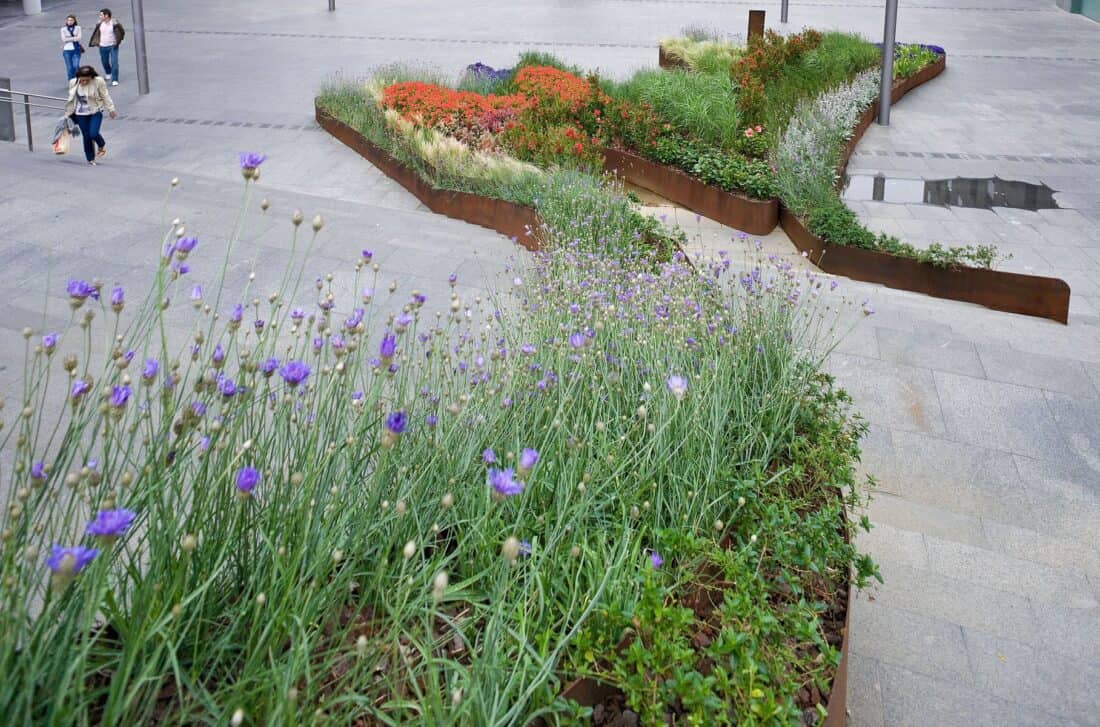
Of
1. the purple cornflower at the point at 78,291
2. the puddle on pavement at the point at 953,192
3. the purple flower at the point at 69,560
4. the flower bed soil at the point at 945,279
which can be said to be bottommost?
the flower bed soil at the point at 945,279

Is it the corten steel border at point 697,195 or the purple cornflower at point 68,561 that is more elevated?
the purple cornflower at point 68,561

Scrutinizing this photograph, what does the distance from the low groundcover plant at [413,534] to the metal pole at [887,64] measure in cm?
1052

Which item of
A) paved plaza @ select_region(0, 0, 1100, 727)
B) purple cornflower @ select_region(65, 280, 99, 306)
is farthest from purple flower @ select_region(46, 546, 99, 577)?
paved plaza @ select_region(0, 0, 1100, 727)

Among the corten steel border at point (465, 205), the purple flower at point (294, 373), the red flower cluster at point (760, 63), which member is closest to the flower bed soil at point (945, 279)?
the corten steel border at point (465, 205)

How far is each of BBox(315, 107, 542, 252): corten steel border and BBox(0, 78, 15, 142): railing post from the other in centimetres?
363

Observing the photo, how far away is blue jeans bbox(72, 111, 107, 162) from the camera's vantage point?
9.74 metres

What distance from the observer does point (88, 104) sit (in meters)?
9.64

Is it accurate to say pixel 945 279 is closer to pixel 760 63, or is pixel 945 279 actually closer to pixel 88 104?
pixel 760 63

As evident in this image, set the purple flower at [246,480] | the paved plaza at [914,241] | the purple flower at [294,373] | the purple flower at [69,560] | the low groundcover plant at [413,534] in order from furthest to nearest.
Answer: the paved plaza at [914,241], the purple flower at [294,373], the low groundcover plant at [413,534], the purple flower at [246,480], the purple flower at [69,560]

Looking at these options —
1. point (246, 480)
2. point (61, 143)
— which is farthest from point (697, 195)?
point (246, 480)

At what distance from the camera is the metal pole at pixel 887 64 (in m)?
13.0

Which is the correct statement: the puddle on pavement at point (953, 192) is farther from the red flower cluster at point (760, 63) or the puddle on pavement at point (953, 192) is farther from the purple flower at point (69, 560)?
the purple flower at point (69, 560)

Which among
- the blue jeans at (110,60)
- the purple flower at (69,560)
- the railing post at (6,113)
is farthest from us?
the blue jeans at (110,60)

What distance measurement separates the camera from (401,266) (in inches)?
272
